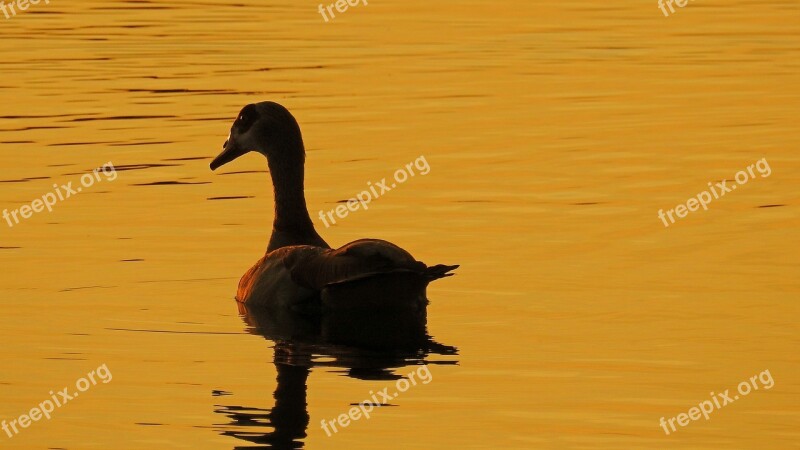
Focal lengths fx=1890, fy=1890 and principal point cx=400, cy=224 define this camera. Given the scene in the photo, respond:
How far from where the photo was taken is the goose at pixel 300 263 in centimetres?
1520

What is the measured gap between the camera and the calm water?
12641mm

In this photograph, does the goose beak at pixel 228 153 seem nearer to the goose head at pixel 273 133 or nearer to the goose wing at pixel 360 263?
the goose head at pixel 273 133

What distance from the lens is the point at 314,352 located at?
14727mm

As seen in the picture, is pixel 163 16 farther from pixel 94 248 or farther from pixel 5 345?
pixel 5 345

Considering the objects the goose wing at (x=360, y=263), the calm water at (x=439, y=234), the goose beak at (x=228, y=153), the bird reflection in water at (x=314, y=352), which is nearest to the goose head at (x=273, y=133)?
the goose beak at (x=228, y=153)

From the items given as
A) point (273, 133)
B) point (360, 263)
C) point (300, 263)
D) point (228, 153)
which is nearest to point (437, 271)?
point (360, 263)

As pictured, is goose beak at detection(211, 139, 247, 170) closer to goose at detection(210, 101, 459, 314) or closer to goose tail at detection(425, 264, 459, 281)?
goose at detection(210, 101, 459, 314)

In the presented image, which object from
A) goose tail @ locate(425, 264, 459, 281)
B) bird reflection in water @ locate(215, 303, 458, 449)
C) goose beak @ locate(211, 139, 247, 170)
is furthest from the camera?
goose beak @ locate(211, 139, 247, 170)

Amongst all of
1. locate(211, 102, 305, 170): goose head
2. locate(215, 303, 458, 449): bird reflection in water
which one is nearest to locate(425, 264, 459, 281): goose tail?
locate(215, 303, 458, 449): bird reflection in water

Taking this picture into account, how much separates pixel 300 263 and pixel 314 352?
162 centimetres

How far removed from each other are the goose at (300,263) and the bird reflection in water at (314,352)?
13 centimetres

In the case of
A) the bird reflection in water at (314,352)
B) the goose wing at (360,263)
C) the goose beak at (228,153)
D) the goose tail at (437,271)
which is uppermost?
the goose beak at (228,153)

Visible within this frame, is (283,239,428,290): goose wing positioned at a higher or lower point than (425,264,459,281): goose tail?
higher

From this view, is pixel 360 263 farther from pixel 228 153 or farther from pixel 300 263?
pixel 228 153
